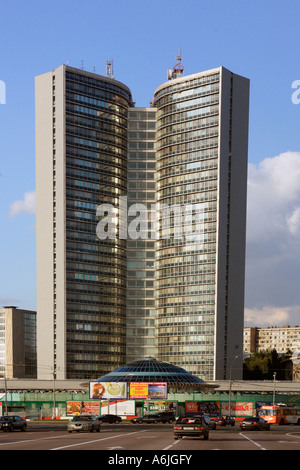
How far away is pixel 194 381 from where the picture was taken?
161m

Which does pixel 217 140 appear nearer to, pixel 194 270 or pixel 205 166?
pixel 205 166

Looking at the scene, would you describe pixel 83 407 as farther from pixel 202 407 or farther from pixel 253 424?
pixel 253 424

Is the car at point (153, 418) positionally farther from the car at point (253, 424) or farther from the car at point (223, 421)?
the car at point (253, 424)

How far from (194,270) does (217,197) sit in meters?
21.7

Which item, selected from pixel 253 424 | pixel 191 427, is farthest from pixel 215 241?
pixel 191 427

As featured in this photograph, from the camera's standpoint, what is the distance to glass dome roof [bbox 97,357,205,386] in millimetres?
153375

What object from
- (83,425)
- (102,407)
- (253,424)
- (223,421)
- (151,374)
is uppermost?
(83,425)

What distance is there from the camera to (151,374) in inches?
6137

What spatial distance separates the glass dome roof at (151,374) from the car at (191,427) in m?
103

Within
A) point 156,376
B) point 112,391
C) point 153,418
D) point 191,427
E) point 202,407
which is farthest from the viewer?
point 156,376

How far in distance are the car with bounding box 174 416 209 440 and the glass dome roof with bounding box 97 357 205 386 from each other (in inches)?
4049

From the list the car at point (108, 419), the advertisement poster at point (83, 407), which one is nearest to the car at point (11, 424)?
the car at point (108, 419)

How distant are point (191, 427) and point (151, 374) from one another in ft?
354
